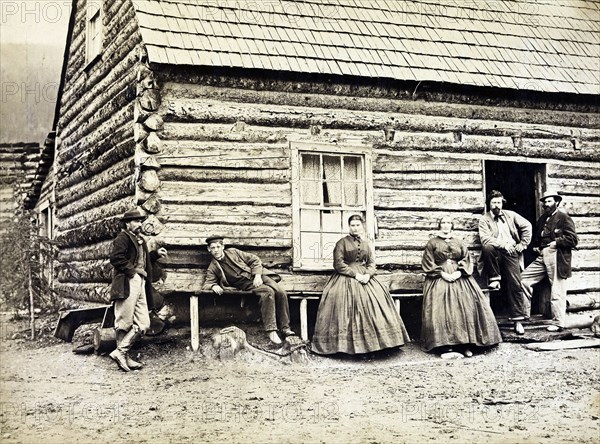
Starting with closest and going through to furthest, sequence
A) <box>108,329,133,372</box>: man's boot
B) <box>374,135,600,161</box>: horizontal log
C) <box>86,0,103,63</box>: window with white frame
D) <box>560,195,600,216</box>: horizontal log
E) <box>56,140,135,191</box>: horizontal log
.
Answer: <box>108,329,133,372</box>: man's boot, <box>56,140,135,191</box>: horizontal log, <box>374,135,600,161</box>: horizontal log, <box>560,195,600,216</box>: horizontal log, <box>86,0,103,63</box>: window with white frame

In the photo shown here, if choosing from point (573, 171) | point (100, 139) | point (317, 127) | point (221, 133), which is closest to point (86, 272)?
point (100, 139)

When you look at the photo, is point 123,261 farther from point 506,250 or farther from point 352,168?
point 506,250

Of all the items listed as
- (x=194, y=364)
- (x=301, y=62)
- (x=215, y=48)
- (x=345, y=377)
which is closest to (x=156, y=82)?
(x=215, y=48)

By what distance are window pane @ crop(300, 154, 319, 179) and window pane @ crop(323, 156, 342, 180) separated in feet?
0.31

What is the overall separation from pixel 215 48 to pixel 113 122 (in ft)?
4.95

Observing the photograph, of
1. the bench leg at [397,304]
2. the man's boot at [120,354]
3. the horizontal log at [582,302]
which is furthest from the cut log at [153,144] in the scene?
the horizontal log at [582,302]

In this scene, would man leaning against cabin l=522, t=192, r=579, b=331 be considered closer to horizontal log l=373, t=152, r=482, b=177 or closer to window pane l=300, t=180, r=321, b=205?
horizontal log l=373, t=152, r=482, b=177

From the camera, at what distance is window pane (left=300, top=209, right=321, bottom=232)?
27.2 feet

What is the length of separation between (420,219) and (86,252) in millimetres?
3905

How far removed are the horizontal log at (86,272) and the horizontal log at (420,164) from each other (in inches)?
126

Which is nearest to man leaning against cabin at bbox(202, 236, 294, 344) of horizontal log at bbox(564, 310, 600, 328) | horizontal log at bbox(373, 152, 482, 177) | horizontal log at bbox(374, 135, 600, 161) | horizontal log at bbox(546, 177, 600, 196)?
horizontal log at bbox(373, 152, 482, 177)

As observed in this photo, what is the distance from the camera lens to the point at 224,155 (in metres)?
8.08

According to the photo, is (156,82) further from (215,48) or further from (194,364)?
(194,364)

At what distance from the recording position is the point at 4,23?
6199 millimetres
